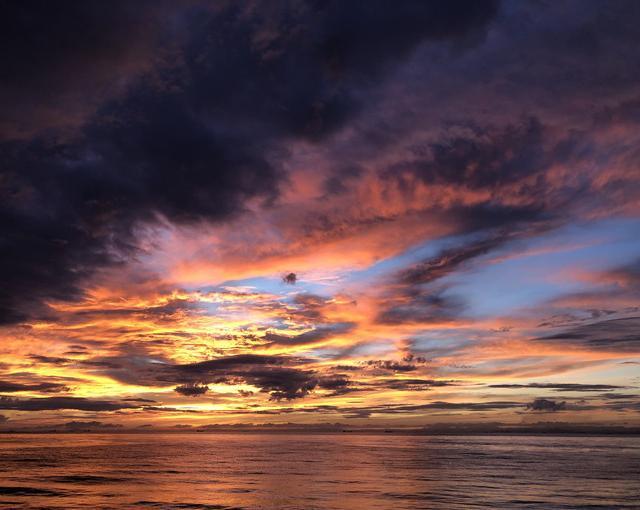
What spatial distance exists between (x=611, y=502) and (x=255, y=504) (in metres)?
30.3

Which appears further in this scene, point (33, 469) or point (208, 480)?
point (33, 469)

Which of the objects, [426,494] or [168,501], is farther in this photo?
[426,494]

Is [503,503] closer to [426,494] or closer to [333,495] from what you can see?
[426,494]

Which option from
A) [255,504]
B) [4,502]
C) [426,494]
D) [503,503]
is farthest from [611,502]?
[4,502]

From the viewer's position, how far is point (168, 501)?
1677 inches

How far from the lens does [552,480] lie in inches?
2318

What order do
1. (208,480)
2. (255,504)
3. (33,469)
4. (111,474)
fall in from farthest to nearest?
1. (33,469)
2. (111,474)
3. (208,480)
4. (255,504)

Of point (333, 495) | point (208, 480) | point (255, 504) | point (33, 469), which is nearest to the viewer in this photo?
point (255, 504)

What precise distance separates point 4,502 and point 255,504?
809 inches

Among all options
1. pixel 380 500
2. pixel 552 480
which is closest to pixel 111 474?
pixel 380 500

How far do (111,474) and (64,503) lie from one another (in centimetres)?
2633

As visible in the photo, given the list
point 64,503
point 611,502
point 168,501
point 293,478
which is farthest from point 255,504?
point 611,502

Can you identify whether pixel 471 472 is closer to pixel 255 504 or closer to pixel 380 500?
pixel 380 500

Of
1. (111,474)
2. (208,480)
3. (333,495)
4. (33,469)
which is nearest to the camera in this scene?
(333,495)
